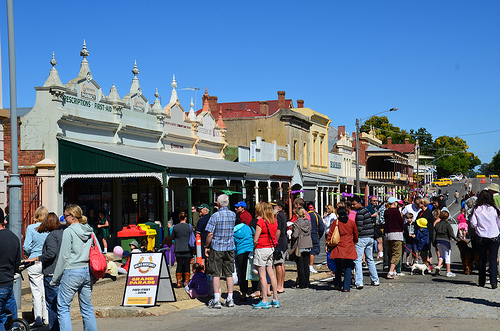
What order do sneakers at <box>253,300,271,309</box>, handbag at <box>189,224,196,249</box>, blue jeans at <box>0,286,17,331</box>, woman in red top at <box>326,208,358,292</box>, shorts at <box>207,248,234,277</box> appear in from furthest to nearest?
1. handbag at <box>189,224,196,249</box>
2. woman in red top at <box>326,208,358,292</box>
3. shorts at <box>207,248,234,277</box>
4. sneakers at <box>253,300,271,309</box>
5. blue jeans at <box>0,286,17,331</box>

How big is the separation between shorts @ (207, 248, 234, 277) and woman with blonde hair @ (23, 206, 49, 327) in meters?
2.72

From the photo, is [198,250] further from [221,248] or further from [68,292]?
[68,292]

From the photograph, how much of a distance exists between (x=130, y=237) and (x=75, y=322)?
7481mm

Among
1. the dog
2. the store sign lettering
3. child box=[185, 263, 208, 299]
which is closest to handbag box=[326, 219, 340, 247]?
child box=[185, 263, 208, 299]

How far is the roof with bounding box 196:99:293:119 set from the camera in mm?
46094

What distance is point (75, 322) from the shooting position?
395 inches

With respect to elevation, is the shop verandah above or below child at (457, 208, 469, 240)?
above

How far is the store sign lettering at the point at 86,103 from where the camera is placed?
1933 centimetres

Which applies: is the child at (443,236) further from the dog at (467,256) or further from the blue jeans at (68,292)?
the blue jeans at (68,292)

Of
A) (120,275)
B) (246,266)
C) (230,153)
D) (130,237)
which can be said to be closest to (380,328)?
(246,266)

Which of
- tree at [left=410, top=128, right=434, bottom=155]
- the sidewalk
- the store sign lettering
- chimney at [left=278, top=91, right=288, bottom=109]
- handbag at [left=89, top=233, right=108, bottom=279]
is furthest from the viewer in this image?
tree at [left=410, top=128, right=434, bottom=155]

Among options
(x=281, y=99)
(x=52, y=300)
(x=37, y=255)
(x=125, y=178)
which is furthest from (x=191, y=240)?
(x=281, y=99)

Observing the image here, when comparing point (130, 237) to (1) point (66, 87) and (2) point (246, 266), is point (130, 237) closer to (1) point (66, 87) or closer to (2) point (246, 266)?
(1) point (66, 87)

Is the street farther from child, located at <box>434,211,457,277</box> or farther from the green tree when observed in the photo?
the green tree
